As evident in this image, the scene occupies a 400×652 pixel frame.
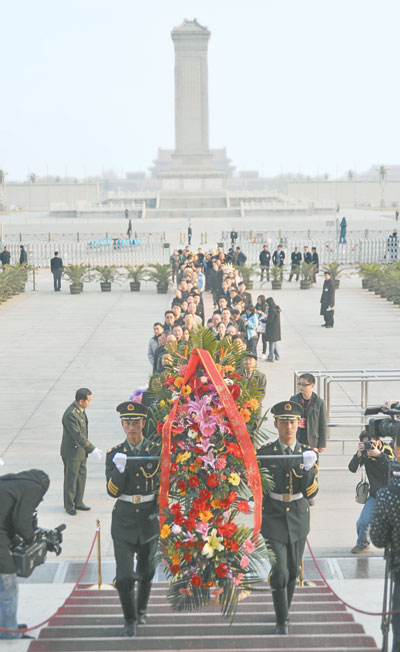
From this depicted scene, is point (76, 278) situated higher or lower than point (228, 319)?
lower

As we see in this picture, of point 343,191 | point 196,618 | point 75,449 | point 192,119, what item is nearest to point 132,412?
point 196,618

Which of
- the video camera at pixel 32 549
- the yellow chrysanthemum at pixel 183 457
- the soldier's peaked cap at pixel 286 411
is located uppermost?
the soldier's peaked cap at pixel 286 411

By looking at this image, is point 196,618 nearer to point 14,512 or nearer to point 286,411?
point 14,512

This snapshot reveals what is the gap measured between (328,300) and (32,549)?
55.5ft

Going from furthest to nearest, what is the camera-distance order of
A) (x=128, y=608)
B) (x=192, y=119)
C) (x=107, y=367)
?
(x=192, y=119)
(x=107, y=367)
(x=128, y=608)

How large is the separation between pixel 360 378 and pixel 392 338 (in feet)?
30.6

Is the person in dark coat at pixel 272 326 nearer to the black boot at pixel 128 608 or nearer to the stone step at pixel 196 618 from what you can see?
the stone step at pixel 196 618

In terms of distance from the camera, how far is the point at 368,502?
8.26 m

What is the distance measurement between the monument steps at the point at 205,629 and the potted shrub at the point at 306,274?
991 inches

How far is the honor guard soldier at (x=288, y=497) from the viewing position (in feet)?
21.2

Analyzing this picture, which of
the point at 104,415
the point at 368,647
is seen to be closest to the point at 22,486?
the point at 368,647

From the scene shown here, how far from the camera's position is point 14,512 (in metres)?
6.11

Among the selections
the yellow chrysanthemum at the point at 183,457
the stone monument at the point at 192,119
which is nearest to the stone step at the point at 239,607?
the yellow chrysanthemum at the point at 183,457

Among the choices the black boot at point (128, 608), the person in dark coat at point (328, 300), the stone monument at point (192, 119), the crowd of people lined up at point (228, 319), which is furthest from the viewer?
the stone monument at point (192, 119)
